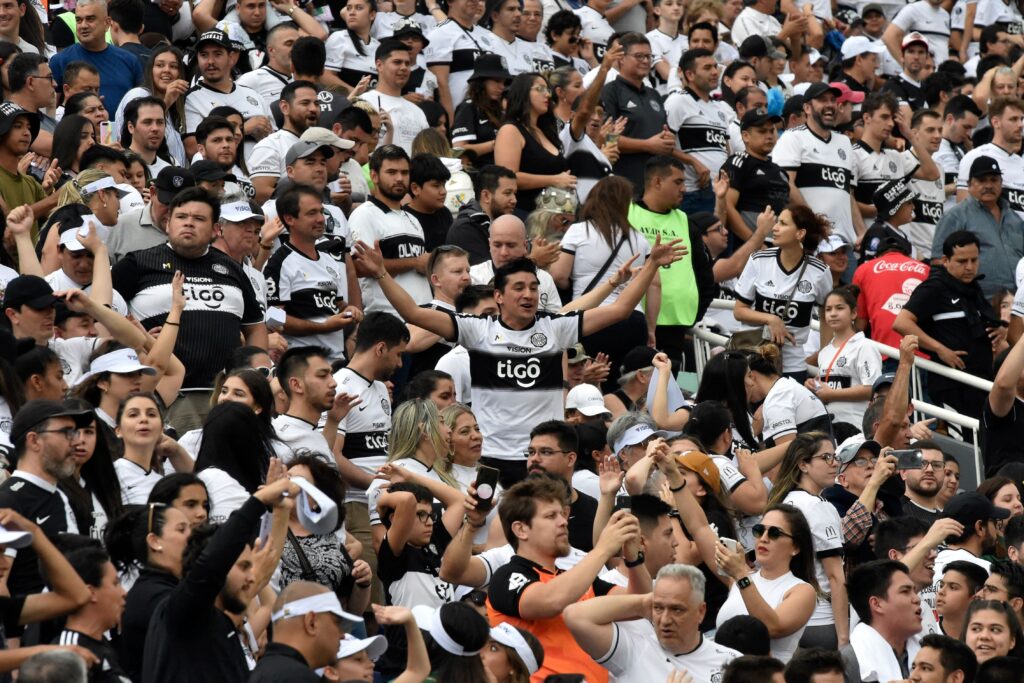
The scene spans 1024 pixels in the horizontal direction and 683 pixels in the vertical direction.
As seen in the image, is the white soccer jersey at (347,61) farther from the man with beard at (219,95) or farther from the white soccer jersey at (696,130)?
the white soccer jersey at (696,130)

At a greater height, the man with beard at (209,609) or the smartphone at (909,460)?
the man with beard at (209,609)

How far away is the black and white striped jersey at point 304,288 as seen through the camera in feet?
35.8

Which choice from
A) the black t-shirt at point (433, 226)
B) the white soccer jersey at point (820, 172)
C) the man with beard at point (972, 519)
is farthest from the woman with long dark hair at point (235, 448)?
the white soccer jersey at point (820, 172)

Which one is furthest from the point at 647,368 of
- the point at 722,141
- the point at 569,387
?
the point at 722,141

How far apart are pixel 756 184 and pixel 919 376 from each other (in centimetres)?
283

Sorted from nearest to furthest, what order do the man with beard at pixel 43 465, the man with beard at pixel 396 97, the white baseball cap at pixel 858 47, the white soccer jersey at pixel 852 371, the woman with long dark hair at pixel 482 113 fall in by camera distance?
the man with beard at pixel 43 465 < the white soccer jersey at pixel 852 371 < the man with beard at pixel 396 97 < the woman with long dark hair at pixel 482 113 < the white baseball cap at pixel 858 47

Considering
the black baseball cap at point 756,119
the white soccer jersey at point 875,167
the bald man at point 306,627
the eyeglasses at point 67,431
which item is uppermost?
the bald man at point 306,627

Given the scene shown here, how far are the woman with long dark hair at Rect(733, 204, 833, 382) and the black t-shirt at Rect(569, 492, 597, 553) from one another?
14.6ft

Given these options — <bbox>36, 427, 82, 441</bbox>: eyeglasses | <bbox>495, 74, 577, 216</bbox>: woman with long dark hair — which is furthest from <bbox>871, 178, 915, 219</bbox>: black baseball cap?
<bbox>36, 427, 82, 441</bbox>: eyeglasses

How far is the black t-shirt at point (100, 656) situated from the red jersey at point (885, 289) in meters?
8.26

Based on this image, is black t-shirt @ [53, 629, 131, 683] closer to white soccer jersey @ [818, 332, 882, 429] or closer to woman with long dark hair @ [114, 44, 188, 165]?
woman with long dark hair @ [114, 44, 188, 165]

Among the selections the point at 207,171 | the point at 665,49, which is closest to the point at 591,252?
the point at 207,171

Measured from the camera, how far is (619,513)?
23.6ft

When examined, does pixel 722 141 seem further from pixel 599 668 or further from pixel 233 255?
pixel 599 668
